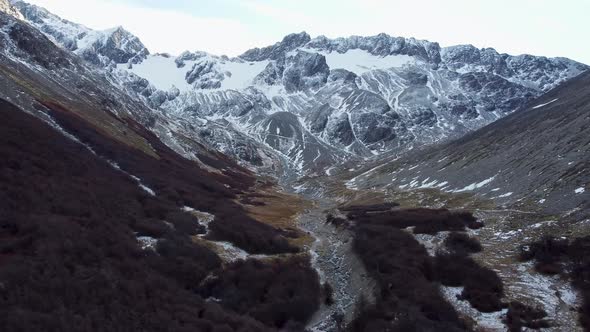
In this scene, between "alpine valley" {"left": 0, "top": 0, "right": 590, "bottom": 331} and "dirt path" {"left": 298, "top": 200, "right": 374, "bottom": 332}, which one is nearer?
"alpine valley" {"left": 0, "top": 0, "right": 590, "bottom": 331}

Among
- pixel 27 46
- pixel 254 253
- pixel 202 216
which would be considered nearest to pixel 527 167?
pixel 254 253

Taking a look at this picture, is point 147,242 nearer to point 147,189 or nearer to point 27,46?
point 147,189

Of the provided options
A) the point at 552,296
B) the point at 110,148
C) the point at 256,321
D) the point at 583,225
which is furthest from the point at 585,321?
the point at 110,148

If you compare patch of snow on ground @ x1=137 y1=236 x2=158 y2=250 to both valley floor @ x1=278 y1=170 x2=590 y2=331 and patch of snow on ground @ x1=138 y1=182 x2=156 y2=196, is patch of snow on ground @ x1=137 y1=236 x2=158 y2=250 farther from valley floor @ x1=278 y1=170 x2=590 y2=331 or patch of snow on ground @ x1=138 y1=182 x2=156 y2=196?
patch of snow on ground @ x1=138 y1=182 x2=156 y2=196

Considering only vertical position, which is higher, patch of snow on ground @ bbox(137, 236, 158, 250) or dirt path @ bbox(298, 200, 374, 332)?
patch of snow on ground @ bbox(137, 236, 158, 250)

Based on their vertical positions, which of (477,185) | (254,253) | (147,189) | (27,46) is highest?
(27,46)

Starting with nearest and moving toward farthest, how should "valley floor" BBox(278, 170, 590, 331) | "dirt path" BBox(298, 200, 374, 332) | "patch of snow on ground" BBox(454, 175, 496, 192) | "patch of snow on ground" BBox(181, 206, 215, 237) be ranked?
"valley floor" BBox(278, 170, 590, 331), "dirt path" BBox(298, 200, 374, 332), "patch of snow on ground" BBox(181, 206, 215, 237), "patch of snow on ground" BBox(454, 175, 496, 192)

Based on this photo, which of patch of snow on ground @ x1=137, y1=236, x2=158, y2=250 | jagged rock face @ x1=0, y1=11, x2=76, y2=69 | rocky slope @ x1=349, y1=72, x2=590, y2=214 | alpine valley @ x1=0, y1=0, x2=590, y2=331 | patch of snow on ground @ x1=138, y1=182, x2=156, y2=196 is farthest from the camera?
jagged rock face @ x1=0, y1=11, x2=76, y2=69

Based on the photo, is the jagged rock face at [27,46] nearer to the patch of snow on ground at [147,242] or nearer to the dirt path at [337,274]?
the dirt path at [337,274]

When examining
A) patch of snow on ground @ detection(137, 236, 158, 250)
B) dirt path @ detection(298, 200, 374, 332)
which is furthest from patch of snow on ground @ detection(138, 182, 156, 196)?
dirt path @ detection(298, 200, 374, 332)

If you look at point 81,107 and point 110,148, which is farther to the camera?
point 81,107

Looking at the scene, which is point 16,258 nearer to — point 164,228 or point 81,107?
point 164,228
